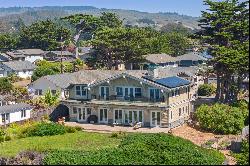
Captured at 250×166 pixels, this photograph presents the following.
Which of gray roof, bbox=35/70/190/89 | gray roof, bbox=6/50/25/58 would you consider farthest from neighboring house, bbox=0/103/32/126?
gray roof, bbox=6/50/25/58

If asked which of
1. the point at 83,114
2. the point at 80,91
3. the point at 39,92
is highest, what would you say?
the point at 80,91

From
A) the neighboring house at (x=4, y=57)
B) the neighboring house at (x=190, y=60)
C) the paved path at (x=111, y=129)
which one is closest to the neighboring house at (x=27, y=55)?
the neighboring house at (x=4, y=57)

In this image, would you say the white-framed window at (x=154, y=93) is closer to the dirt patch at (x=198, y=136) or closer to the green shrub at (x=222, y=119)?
the dirt patch at (x=198, y=136)

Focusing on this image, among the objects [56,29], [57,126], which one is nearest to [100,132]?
[57,126]

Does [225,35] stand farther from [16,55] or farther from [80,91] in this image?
[16,55]

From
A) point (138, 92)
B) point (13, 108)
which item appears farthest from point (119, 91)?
point (13, 108)

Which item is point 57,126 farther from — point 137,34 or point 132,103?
point 137,34
